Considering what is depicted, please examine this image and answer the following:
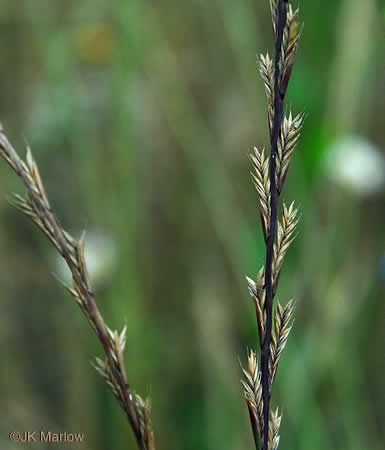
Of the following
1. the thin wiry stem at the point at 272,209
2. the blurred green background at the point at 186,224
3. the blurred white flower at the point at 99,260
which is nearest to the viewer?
the thin wiry stem at the point at 272,209

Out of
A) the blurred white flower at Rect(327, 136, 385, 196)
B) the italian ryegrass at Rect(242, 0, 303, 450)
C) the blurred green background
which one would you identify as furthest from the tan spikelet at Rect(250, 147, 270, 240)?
the blurred white flower at Rect(327, 136, 385, 196)

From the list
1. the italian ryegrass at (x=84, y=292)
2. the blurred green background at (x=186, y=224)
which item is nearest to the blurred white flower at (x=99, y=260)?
the blurred green background at (x=186, y=224)

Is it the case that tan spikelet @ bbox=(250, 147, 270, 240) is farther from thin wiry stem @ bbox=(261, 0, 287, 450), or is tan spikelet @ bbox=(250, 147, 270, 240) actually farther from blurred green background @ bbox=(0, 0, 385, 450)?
blurred green background @ bbox=(0, 0, 385, 450)

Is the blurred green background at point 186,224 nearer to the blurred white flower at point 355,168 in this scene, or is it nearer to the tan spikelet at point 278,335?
the blurred white flower at point 355,168

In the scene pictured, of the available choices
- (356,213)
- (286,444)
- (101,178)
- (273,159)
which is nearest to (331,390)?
(286,444)

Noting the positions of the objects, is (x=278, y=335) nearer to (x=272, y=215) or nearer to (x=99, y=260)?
(x=272, y=215)

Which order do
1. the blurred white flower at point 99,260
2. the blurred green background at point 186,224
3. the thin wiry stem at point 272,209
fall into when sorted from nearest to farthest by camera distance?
the thin wiry stem at point 272,209, the blurred green background at point 186,224, the blurred white flower at point 99,260

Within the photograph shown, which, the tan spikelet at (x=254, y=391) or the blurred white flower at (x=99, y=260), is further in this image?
the blurred white flower at (x=99, y=260)

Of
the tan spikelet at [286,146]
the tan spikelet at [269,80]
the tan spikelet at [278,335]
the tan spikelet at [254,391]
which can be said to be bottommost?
the tan spikelet at [254,391]
